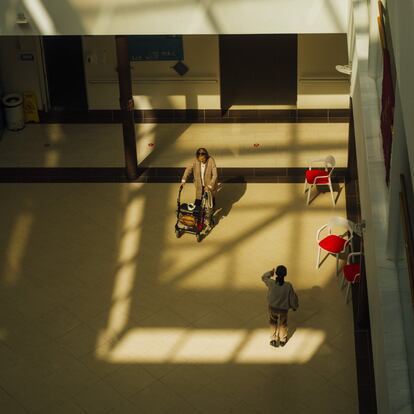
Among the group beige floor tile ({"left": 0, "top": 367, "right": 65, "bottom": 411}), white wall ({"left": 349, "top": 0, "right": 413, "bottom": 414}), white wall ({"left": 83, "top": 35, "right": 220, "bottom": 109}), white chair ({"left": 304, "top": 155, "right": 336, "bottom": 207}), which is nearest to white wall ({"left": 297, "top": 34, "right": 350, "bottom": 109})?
white wall ({"left": 83, "top": 35, "right": 220, "bottom": 109})

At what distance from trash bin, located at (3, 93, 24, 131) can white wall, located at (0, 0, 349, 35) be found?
4341 mm

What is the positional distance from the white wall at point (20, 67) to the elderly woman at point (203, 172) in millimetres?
5537

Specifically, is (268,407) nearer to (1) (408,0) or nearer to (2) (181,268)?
(2) (181,268)

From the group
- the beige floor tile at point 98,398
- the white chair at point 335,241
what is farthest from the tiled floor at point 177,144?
the beige floor tile at point 98,398

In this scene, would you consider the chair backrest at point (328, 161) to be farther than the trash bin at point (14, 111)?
No

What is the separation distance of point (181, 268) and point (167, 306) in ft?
3.16

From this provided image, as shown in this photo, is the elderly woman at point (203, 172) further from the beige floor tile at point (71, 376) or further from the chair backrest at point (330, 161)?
the beige floor tile at point (71, 376)

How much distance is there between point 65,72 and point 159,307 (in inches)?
293

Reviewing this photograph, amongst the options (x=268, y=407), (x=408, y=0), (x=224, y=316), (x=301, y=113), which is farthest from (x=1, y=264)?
(x=408, y=0)

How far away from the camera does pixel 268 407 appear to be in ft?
33.9

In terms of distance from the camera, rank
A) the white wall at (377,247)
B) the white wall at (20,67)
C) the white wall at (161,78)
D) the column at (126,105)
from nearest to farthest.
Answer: the white wall at (377,247), the column at (126,105), the white wall at (161,78), the white wall at (20,67)

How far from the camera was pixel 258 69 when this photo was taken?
17609 millimetres

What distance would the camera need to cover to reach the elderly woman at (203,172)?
44.5 ft

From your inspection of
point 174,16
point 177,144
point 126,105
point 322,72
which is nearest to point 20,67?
point 177,144
